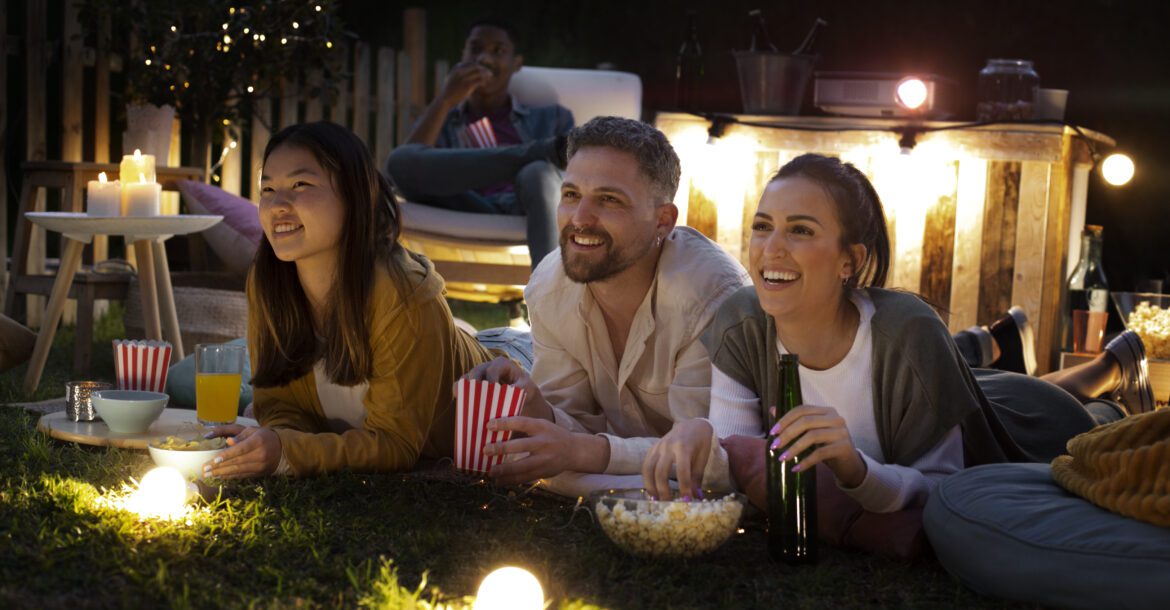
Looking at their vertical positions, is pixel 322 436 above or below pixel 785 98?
below

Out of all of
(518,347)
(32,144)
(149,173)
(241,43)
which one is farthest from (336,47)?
(518,347)

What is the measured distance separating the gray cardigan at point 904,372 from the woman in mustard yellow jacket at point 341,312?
2.45 ft

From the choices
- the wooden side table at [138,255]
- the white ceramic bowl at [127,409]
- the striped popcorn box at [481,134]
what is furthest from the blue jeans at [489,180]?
the white ceramic bowl at [127,409]

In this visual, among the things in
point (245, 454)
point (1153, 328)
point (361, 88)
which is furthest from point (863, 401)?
point (361, 88)

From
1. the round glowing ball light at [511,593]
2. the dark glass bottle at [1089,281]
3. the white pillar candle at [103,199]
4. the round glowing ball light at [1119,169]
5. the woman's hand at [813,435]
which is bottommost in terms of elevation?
the round glowing ball light at [511,593]

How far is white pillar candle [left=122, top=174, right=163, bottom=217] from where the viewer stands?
3.93 meters

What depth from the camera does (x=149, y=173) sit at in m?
4.04

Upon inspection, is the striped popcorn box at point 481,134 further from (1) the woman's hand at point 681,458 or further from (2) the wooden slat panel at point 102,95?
(1) the woman's hand at point 681,458

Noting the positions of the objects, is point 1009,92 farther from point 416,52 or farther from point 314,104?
point 416,52

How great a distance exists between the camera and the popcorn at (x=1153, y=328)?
166 inches

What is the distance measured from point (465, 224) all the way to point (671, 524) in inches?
132

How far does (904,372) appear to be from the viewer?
247 centimetres

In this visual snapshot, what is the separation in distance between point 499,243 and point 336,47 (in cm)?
168

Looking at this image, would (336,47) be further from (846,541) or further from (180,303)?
(846,541)
